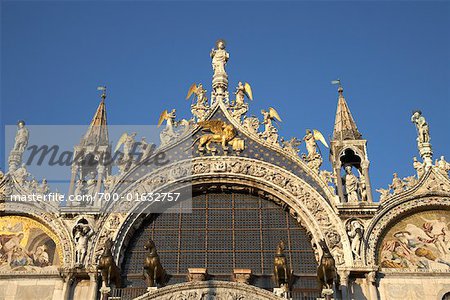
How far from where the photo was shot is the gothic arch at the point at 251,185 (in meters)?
17.0

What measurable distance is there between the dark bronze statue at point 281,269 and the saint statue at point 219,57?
7721mm

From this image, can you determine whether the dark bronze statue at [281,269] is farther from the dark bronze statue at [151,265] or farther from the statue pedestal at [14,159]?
the statue pedestal at [14,159]

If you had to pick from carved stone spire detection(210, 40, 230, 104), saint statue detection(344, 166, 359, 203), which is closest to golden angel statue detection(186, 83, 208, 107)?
carved stone spire detection(210, 40, 230, 104)

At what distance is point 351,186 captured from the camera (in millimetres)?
17672

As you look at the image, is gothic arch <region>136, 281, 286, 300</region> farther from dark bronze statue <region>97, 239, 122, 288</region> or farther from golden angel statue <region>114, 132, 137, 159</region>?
golden angel statue <region>114, 132, 137, 159</region>

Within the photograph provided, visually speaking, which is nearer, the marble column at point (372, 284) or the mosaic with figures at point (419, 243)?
the marble column at point (372, 284)

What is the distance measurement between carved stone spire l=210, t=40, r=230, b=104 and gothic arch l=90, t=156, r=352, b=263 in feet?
8.58

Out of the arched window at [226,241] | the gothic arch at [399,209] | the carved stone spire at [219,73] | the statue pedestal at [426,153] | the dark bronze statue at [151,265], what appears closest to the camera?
the dark bronze statue at [151,265]

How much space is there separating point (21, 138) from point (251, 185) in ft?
22.9

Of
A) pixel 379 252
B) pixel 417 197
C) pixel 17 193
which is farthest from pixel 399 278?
pixel 17 193

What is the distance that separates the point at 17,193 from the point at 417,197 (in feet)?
36.1

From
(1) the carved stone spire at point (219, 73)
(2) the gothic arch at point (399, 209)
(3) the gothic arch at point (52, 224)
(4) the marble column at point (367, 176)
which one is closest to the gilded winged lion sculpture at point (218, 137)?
(1) the carved stone spire at point (219, 73)

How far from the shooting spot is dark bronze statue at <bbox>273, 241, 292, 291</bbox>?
15.3 meters

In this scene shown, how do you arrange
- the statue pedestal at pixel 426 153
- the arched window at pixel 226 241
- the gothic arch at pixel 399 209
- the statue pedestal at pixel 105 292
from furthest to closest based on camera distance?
the statue pedestal at pixel 426 153 → the gothic arch at pixel 399 209 → the arched window at pixel 226 241 → the statue pedestal at pixel 105 292
